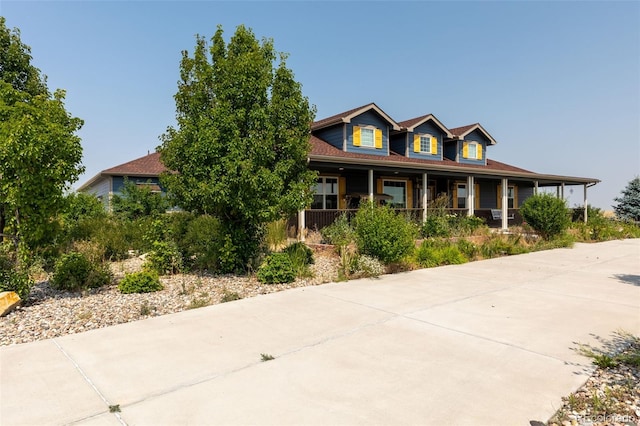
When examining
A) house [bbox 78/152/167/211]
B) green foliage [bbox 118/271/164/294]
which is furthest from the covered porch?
house [bbox 78/152/167/211]

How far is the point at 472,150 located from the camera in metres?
21.8

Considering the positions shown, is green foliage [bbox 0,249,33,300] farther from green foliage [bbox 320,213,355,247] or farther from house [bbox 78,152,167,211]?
house [bbox 78,152,167,211]

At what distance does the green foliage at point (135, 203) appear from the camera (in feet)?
52.9

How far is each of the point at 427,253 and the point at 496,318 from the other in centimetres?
467

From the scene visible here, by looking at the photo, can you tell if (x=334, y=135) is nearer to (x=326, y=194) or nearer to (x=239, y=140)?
(x=326, y=194)

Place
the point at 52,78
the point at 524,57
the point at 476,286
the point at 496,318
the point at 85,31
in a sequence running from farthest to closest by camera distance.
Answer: the point at 524,57 → the point at 52,78 → the point at 85,31 → the point at 476,286 → the point at 496,318

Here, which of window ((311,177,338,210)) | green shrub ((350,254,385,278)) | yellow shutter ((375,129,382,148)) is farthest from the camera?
yellow shutter ((375,129,382,148))

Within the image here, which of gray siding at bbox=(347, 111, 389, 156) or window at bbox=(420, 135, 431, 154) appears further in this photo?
window at bbox=(420, 135, 431, 154)

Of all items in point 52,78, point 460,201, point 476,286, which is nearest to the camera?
point 476,286

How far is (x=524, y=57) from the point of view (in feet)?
42.2

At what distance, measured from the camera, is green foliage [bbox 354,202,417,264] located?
320 inches

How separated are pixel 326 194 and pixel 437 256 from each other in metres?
7.38

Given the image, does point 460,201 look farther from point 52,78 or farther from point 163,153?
point 52,78

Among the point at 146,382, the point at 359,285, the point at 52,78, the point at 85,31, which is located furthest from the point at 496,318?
the point at 52,78
